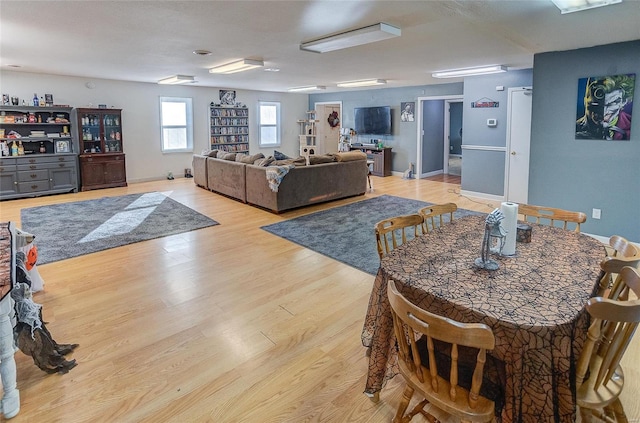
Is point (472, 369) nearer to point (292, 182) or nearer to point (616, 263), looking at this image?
point (616, 263)

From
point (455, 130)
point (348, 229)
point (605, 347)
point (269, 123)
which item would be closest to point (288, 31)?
point (348, 229)

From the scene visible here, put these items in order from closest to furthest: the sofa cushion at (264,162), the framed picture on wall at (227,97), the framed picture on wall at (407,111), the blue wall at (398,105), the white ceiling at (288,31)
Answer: the white ceiling at (288,31), the sofa cushion at (264,162), the blue wall at (398,105), the framed picture on wall at (407,111), the framed picture on wall at (227,97)

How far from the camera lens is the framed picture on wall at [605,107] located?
13.9 feet

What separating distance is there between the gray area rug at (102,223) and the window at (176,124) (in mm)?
2849

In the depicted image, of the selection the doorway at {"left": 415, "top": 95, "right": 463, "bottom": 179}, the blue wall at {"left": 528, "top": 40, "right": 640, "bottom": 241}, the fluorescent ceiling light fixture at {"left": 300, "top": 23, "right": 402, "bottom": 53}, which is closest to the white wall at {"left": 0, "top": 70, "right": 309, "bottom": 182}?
the doorway at {"left": 415, "top": 95, "right": 463, "bottom": 179}

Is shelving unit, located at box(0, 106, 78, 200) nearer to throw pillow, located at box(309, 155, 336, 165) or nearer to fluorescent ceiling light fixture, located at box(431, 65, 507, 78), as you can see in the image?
throw pillow, located at box(309, 155, 336, 165)

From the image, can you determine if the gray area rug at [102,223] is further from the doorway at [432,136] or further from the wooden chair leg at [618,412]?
the doorway at [432,136]

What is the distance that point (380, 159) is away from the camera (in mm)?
10023

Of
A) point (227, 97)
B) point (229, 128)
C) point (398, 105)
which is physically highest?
point (227, 97)

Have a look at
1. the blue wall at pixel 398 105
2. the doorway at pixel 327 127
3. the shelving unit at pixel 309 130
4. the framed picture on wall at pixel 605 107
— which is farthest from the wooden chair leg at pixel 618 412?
the doorway at pixel 327 127

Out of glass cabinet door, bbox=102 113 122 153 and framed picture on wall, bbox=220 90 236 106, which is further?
framed picture on wall, bbox=220 90 236 106

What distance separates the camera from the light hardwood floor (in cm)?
204

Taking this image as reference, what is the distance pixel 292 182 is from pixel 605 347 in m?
4.92

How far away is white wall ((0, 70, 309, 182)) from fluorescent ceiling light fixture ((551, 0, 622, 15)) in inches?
335
